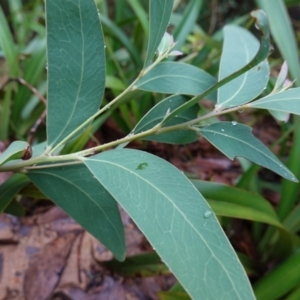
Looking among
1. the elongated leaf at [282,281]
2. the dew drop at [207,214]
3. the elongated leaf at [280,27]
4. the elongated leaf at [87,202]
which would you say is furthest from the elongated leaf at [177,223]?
the elongated leaf at [280,27]

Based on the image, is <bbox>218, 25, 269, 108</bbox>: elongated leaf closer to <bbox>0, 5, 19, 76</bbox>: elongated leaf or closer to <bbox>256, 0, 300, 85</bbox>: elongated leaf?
<bbox>256, 0, 300, 85</bbox>: elongated leaf

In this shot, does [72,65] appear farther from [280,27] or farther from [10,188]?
[280,27]

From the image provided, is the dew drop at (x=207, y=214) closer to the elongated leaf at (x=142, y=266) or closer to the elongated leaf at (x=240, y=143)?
the elongated leaf at (x=240, y=143)

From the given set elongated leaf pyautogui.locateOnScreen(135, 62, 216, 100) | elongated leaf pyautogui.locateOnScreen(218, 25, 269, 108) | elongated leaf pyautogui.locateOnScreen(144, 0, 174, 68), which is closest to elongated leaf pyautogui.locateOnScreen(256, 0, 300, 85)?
elongated leaf pyautogui.locateOnScreen(218, 25, 269, 108)

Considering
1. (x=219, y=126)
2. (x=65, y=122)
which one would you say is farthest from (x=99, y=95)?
(x=219, y=126)

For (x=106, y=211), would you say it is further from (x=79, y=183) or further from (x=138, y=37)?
(x=138, y=37)

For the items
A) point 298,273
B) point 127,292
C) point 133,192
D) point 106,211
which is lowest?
point 127,292
